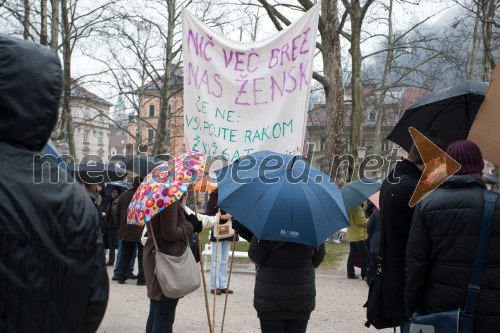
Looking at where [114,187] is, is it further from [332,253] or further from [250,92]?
[250,92]

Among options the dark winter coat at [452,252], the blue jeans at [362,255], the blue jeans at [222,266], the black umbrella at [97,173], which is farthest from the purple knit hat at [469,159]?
the black umbrella at [97,173]

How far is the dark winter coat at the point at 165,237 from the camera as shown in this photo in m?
5.00

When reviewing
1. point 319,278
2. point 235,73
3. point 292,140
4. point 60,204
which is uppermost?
point 235,73

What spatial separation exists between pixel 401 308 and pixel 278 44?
2.87 meters

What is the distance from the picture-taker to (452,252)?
134 inches

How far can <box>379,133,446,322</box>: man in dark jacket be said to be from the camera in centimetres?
400

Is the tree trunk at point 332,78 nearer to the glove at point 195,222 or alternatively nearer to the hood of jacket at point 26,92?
the glove at point 195,222

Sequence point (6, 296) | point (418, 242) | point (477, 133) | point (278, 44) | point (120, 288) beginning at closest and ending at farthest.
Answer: point (6, 296)
point (418, 242)
point (477, 133)
point (278, 44)
point (120, 288)

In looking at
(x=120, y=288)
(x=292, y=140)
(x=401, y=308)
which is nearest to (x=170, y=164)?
(x=292, y=140)

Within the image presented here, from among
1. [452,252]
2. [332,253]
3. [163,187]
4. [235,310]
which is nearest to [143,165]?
[235,310]

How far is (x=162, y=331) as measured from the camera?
5145 mm

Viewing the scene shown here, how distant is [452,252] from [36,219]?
7.92ft

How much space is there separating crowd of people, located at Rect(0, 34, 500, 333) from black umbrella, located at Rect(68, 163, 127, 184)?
791 centimetres

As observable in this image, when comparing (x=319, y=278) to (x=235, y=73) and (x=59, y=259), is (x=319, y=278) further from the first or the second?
→ (x=59, y=259)
